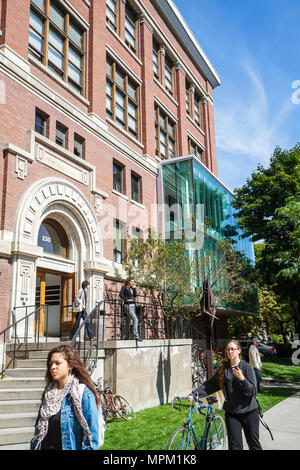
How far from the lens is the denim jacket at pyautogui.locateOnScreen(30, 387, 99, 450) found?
3420 millimetres

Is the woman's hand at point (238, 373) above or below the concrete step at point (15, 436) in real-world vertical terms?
above

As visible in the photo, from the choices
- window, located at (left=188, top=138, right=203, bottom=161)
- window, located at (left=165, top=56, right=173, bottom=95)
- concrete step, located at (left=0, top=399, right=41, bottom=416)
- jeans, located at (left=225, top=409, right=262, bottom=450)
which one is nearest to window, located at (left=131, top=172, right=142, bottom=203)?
window, located at (left=165, top=56, right=173, bottom=95)

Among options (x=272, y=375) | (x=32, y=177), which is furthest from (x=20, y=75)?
(x=272, y=375)

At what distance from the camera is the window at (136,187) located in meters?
21.4

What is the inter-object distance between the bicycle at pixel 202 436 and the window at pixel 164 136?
20.0 m

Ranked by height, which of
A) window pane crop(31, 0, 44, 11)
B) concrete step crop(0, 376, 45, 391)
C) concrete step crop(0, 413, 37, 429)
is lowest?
concrete step crop(0, 413, 37, 429)

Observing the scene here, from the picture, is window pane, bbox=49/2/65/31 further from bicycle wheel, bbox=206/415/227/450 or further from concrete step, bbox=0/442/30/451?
bicycle wheel, bbox=206/415/227/450

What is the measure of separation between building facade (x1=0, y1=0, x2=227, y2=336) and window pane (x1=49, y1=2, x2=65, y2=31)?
3.1 inches

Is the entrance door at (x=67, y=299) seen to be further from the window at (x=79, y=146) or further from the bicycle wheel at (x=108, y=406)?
the bicycle wheel at (x=108, y=406)

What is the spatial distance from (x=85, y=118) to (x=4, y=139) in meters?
5.05

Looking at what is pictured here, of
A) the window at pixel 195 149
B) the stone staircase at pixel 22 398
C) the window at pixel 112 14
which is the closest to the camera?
the stone staircase at pixel 22 398

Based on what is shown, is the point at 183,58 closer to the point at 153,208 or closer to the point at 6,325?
the point at 153,208

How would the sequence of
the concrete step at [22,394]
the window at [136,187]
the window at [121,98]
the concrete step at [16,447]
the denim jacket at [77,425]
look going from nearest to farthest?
1. the denim jacket at [77,425]
2. the concrete step at [16,447]
3. the concrete step at [22,394]
4. the window at [121,98]
5. the window at [136,187]

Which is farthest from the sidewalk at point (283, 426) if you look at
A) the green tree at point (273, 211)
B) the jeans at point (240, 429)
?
the green tree at point (273, 211)
